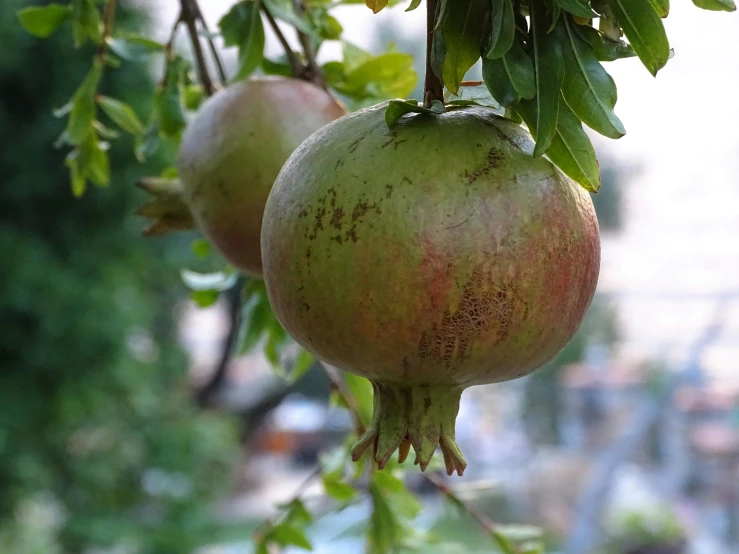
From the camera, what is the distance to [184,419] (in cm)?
429

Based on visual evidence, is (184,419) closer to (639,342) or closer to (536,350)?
(639,342)

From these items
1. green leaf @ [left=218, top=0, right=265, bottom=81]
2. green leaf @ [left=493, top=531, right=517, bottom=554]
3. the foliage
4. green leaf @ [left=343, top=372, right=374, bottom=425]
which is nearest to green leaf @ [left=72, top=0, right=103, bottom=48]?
green leaf @ [left=218, top=0, right=265, bottom=81]

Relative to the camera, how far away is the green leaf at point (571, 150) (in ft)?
1.44

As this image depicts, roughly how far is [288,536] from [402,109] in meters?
0.62

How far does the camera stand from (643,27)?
17.1 inches

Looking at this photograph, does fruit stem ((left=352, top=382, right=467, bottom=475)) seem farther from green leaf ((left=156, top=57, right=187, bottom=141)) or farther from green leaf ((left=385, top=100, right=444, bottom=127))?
green leaf ((left=156, top=57, right=187, bottom=141))

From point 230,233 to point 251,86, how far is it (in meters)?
0.14

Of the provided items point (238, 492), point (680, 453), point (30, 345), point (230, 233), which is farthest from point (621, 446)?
point (238, 492)

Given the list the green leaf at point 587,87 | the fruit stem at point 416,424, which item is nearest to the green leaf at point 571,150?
the green leaf at point 587,87

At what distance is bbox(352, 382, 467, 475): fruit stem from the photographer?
482 millimetres

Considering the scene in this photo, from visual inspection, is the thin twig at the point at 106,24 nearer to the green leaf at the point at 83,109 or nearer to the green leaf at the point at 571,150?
the green leaf at the point at 83,109

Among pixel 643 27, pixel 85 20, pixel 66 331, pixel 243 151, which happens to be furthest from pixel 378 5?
pixel 66 331

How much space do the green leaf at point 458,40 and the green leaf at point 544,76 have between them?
31 millimetres

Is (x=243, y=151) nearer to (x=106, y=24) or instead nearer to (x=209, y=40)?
(x=209, y=40)
